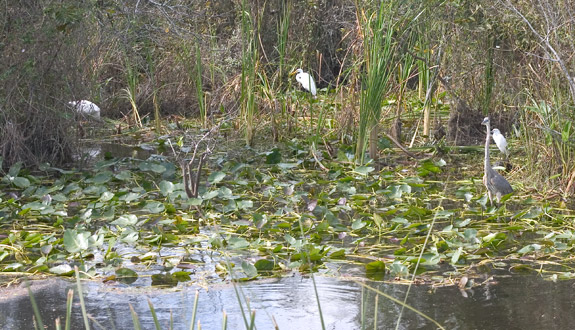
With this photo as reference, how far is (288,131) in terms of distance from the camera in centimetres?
785

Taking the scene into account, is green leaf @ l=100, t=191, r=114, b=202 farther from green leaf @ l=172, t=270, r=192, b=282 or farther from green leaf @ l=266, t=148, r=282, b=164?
green leaf @ l=266, t=148, r=282, b=164

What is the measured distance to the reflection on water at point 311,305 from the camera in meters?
3.05

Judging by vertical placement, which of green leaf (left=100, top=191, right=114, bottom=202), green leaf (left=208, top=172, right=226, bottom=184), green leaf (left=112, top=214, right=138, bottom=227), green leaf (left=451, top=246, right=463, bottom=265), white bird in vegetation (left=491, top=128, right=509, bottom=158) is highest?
white bird in vegetation (left=491, top=128, right=509, bottom=158)

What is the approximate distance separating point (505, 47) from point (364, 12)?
4.97 ft

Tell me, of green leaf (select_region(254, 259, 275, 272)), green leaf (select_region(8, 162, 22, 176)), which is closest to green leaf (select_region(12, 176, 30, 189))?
green leaf (select_region(8, 162, 22, 176))

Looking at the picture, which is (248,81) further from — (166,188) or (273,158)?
(166,188)

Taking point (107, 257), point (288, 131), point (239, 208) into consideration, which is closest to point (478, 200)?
point (239, 208)

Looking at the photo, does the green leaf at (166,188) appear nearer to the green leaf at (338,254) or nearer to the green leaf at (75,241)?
the green leaf at (75,241)

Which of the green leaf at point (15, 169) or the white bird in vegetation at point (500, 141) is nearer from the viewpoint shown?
the green leaf at point (15, 169)

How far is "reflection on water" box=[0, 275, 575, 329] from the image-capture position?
3051mm

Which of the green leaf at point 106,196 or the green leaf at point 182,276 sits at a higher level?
the green leaf at point 106,196

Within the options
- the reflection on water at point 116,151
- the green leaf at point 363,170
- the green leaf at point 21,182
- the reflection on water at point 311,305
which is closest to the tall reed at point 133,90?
the reflection on water at point 116,151

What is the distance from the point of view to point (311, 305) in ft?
10.7

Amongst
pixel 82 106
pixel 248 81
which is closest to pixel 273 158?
pixel 248 81
